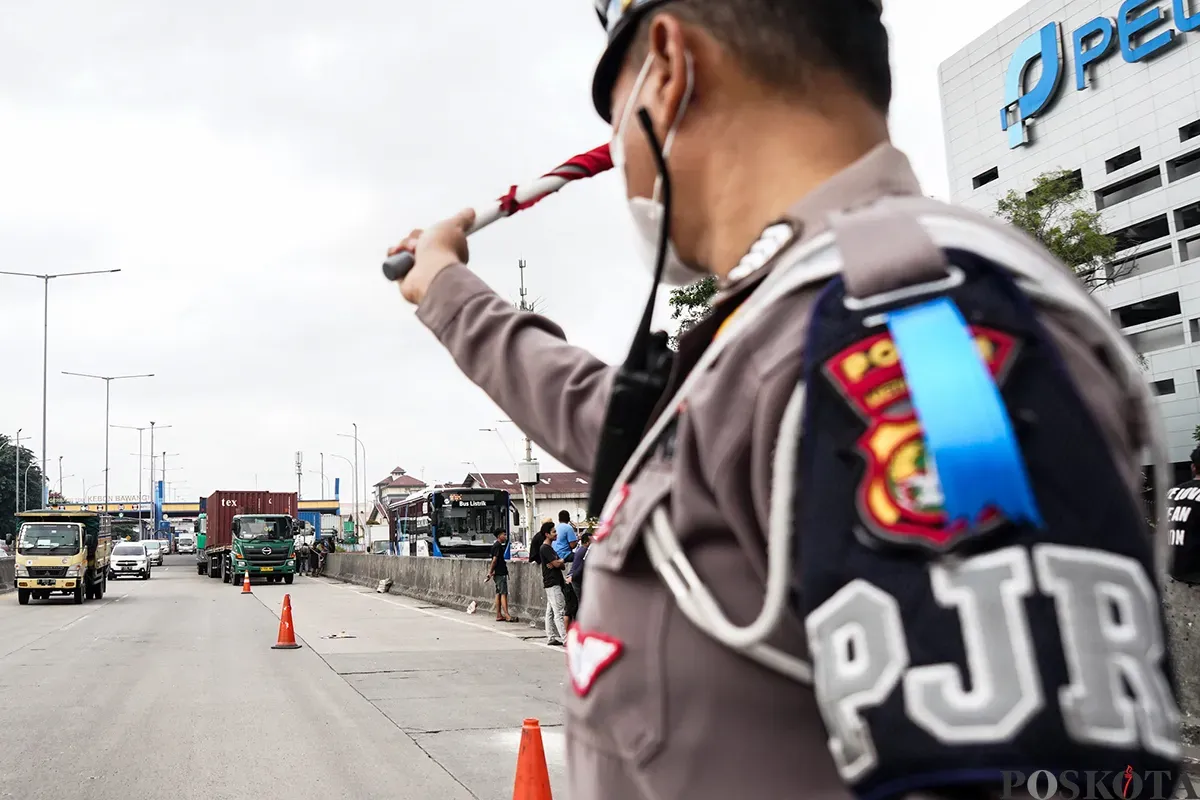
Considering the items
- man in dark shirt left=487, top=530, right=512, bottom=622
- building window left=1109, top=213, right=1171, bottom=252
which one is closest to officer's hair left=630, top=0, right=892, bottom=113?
man in dark shirt left=487, top=530, right=512, bottom=622

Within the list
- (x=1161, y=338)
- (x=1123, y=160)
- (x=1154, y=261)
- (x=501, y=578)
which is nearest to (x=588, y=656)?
(x=501, y=578)

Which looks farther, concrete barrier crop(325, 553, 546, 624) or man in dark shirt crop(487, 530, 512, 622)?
concrete barrier crop(325, 553, 546, 624)

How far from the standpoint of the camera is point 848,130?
3.63 feet

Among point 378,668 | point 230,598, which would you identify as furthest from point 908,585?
point 230,598

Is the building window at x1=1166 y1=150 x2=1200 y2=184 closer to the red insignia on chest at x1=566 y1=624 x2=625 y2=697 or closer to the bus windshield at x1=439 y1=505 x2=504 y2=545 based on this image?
the bus windshield at x1=439 y1=505 x2=504 y2=545

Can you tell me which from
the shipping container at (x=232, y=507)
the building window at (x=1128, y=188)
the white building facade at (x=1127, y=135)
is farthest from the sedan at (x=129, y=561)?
the building window at (x=1128, y=188)

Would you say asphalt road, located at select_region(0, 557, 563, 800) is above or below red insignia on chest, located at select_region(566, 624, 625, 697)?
below

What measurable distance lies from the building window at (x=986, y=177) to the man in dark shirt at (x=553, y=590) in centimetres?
3706

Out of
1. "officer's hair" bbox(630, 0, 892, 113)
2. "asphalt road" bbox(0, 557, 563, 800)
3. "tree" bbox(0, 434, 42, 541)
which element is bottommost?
"asphalt road" bbox(0, 557, 563, 800)

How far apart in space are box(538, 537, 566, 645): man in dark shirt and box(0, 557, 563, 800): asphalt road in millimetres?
455

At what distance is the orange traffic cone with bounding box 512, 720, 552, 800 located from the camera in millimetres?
4562

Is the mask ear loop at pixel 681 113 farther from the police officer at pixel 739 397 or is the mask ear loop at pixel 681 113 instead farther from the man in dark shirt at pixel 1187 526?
the man in dark shirt at pixel 1187 526

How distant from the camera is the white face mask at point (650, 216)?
122cm

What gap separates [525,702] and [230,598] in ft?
67.4
